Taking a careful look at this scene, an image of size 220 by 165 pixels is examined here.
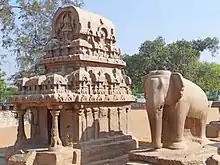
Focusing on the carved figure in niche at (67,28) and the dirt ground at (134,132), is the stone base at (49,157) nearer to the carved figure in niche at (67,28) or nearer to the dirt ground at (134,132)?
the carved figure in niche at (67,28)

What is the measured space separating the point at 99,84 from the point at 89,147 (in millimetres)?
1971

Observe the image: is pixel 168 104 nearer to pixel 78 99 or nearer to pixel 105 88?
pixel 78 99

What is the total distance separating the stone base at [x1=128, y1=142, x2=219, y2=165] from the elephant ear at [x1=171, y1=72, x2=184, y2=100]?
118cm

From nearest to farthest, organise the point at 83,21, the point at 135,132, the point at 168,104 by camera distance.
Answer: the point at 168,104 → the point at 83,21 → the point at 135,132

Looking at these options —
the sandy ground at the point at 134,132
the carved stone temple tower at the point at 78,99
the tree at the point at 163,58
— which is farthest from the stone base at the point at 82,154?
the tree at the point at 163,58

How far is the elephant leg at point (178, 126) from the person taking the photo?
7.19m

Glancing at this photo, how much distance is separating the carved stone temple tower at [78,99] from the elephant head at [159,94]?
2.87 metres

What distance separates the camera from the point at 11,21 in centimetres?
1817

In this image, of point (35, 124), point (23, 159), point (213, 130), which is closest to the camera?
point (23, 159)

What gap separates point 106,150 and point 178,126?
3.62 meters

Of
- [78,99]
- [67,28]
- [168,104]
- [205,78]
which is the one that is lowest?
[168,104]

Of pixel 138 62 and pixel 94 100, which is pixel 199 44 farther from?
pixel 94 100

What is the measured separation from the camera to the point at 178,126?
720 centimetres

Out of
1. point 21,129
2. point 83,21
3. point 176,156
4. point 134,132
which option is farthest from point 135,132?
point 176,156
